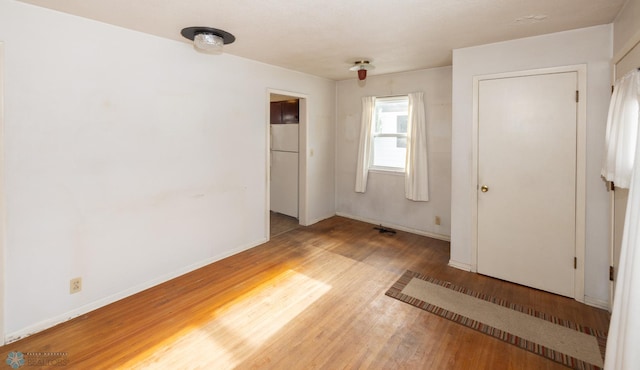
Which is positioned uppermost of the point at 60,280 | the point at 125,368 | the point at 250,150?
the point at 250,150

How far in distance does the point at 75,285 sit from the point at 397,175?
13.1 feet

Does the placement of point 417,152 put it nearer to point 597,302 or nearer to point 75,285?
point 597,302

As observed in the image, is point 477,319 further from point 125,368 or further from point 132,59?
point 132,59

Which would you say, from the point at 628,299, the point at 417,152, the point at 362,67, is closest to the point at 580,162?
the point at 628,299

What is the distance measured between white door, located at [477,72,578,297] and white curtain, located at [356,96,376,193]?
1.88m

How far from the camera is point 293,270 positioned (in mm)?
3361

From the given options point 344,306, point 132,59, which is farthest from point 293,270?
point 132,59

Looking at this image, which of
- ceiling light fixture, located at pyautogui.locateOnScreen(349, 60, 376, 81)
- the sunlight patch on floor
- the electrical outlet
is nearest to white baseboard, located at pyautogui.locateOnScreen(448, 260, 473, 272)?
the sunlight patch on floor

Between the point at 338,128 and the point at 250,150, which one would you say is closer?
the point at 250,150

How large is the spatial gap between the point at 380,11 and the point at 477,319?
2466 mm

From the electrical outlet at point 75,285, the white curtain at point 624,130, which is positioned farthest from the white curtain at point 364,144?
the electrical outlet at point 75,285

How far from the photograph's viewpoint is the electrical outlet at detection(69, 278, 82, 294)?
248cm

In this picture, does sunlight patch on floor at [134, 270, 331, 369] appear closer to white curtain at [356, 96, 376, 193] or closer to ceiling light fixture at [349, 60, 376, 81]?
white curtain at [356, 96, 376, 193]

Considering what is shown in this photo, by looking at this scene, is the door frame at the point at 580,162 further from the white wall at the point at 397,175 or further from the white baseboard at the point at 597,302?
the white wall at the point at 397,175
